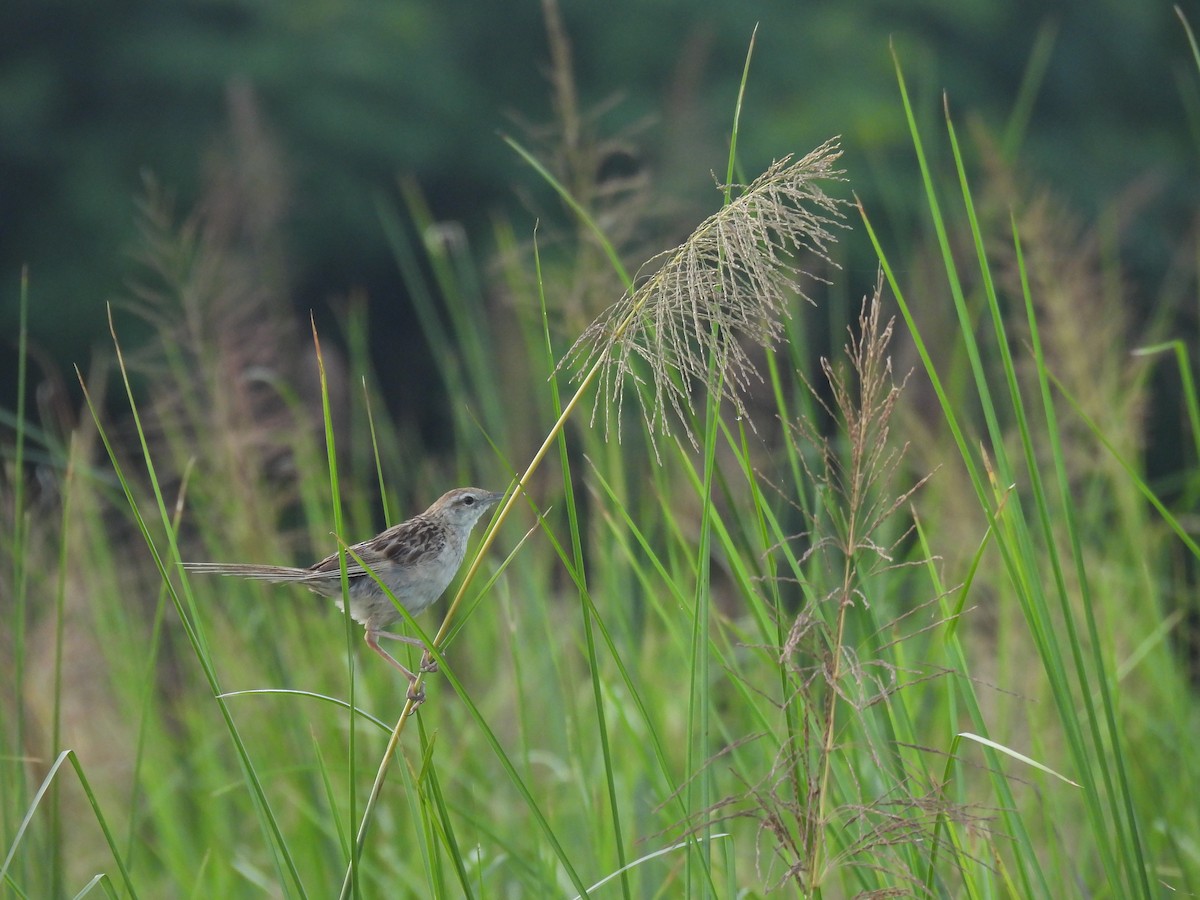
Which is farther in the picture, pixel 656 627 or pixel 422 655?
pixel 656 627

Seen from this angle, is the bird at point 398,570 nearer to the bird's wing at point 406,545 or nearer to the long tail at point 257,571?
the bird's wing at point 406,545

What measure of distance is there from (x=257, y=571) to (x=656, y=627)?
216 cm

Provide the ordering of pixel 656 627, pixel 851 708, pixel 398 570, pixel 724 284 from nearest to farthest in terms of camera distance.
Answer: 1. pixel 724 284
2. pixel 851 708
3. pixel 398 570
4. pixel 656 627

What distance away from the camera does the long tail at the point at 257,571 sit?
4.83ft

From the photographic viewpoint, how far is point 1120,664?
10.6ft

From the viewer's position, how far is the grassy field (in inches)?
56.2

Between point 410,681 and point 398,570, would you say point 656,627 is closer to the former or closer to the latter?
point 398,570

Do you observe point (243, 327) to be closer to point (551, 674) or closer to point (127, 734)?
point (127, 734)

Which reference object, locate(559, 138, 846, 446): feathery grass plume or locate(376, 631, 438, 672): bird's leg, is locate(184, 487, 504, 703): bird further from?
locate(559, 138, 846, 446): feathery grass plume

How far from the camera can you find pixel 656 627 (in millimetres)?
3590

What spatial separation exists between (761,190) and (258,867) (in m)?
2.64

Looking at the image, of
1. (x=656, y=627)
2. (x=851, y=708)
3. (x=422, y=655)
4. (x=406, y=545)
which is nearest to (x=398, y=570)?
(x=406, y=545)

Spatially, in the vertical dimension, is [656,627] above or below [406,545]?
below

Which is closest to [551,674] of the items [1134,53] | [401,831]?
[401,831]
